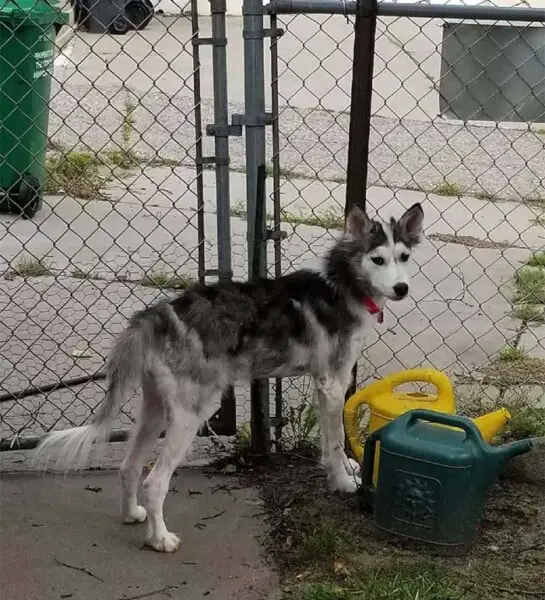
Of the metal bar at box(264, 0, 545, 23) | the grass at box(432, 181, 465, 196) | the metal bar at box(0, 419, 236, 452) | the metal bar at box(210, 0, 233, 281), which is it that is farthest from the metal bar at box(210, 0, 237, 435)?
the grass at box(432, 181, 465, 196)

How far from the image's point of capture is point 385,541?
11.9ft

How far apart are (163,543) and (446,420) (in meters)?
1.10

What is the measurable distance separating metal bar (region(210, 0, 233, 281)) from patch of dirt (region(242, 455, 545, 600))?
3.01 feet

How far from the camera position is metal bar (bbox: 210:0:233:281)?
12.6ft

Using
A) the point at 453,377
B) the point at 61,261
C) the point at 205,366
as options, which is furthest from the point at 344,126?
the point at 205,366

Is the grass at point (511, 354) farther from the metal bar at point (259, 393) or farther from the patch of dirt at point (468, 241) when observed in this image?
the patch of dirt at point (468, 241)

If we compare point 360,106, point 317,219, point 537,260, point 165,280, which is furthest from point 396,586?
point 317,219

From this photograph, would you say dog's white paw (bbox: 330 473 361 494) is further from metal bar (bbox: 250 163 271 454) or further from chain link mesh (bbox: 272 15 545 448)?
chain link mesh (bbox: 272 15 545 448)

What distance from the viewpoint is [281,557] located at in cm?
354

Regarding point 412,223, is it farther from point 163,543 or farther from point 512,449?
point 163,543

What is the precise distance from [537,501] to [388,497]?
754mm

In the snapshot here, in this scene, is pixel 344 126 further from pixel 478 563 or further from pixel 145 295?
pixel 478 563

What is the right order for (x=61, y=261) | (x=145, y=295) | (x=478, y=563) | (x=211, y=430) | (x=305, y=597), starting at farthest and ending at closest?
(x=61, y=261) → (x=145, y=295) → (x=211, y=430) → (x=478, y=563) → (x=305, y=597)

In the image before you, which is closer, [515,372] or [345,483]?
[345,483]
